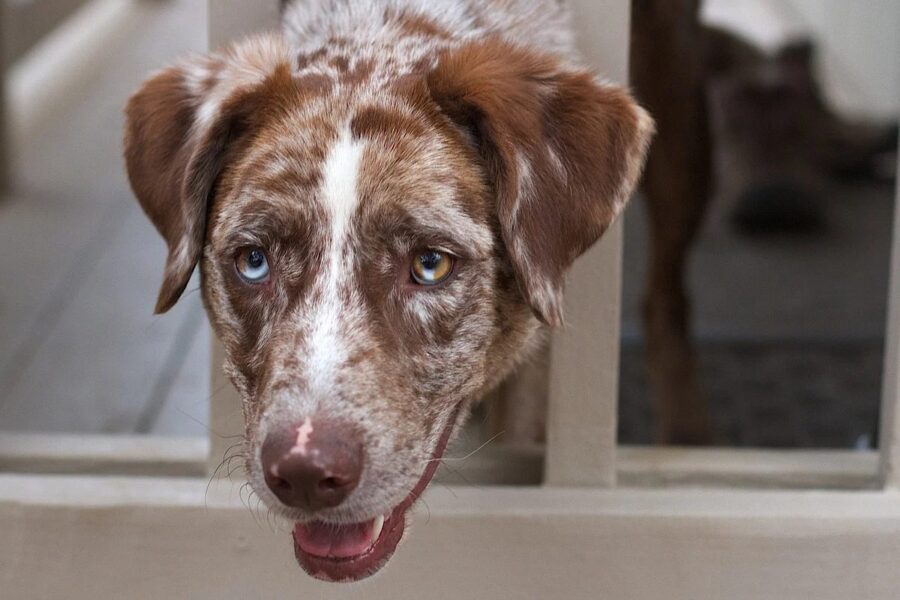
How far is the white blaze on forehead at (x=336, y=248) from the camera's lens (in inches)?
80.1

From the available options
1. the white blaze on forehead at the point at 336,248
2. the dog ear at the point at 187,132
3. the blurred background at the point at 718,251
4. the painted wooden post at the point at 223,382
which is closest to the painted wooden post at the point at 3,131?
the blurred background at the point at 718,251

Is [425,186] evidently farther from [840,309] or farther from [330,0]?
[840,309]

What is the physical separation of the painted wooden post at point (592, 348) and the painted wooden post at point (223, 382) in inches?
25.6

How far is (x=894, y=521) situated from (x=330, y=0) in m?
1.55

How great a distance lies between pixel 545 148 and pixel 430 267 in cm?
28

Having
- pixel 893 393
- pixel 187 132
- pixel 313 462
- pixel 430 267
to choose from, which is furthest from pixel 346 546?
pixel 893 393

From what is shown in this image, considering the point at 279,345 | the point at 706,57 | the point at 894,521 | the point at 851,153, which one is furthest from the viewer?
the point at 851,153

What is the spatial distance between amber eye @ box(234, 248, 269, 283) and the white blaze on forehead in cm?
13

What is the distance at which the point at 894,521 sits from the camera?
258 cm

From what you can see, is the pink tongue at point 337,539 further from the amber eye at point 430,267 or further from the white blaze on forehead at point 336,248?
the amber eye at point 430,267

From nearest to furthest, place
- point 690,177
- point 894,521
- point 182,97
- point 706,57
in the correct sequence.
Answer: point 182,97
point 894,521
point 690,177
point 706,57

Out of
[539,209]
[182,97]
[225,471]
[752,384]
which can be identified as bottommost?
[752,384]

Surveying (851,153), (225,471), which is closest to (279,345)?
(225,471)

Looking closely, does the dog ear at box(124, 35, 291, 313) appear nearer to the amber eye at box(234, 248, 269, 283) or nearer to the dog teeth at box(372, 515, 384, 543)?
the amber eye at box(234, 248, 269, 283)
